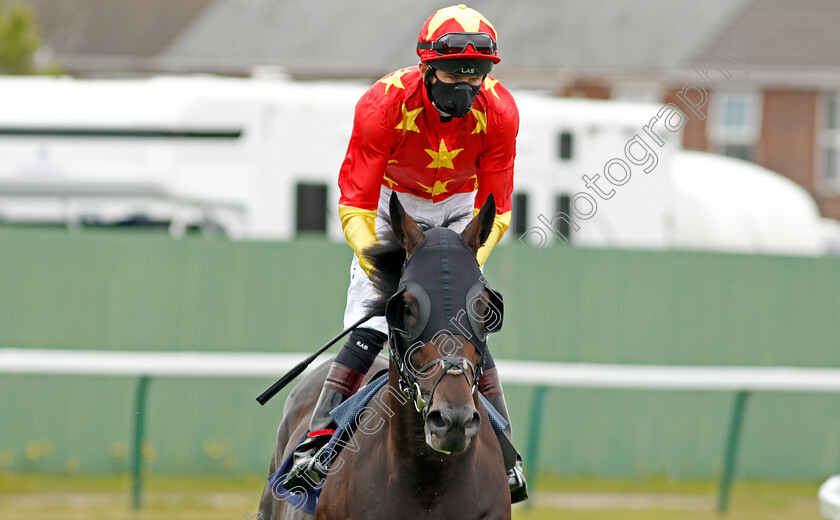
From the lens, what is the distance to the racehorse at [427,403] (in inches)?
129

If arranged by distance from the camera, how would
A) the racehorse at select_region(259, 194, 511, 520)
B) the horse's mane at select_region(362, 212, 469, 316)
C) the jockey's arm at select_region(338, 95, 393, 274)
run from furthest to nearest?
the jockey's arm at select_region(338, 95, 393, 274) < the horse's mane at select_region(362, 212, 469, 316) < the racehorse at select_region(259, 194, 511, 520)

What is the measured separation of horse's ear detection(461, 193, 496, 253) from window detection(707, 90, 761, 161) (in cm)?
2441

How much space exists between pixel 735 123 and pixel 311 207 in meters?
18.2

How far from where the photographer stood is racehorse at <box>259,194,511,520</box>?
3.28m

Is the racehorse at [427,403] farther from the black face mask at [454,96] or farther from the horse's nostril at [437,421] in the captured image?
the black face mask at [454,96]

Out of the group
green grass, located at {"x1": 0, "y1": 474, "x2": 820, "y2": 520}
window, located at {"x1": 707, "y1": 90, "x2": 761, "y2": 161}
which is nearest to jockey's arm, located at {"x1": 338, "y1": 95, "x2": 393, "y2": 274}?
green grass, located at {"x1": 0, "y1": 474, "x2": 820, "y2": 520}

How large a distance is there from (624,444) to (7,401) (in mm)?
4988

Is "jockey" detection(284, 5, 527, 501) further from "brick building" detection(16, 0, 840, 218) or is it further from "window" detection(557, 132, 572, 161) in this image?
"brick building" detection(16, 0, 840, 218)

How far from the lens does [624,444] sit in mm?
9617

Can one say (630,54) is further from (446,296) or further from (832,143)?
(446,296)

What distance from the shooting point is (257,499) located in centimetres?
873

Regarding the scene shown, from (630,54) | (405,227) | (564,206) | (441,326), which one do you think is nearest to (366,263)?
(405,227)

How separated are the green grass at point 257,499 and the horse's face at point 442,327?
195 inches

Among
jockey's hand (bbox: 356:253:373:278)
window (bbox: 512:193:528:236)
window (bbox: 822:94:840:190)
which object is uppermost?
window (bbox: 822:94:840:190)
